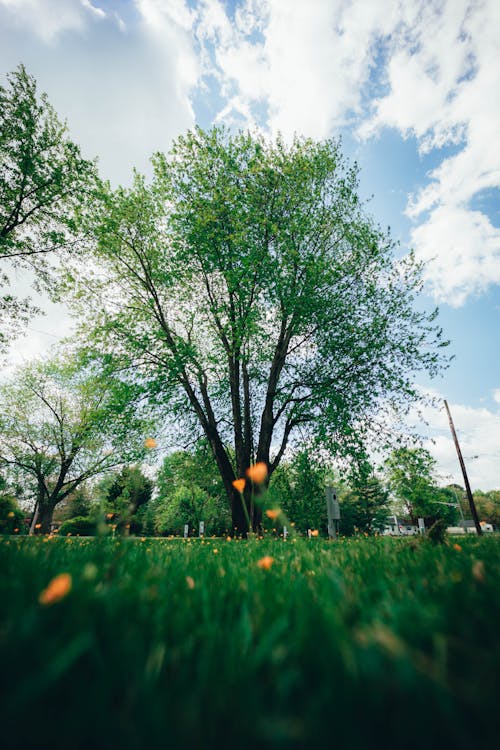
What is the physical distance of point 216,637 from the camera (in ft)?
2.97

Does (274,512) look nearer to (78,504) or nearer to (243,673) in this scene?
(243,673)

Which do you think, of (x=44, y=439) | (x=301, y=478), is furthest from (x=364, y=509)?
(x=44, y=439)

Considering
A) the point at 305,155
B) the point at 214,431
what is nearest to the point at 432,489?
the point at 214,431

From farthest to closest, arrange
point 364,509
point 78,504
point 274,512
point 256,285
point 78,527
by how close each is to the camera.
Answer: point 78,504 → point 364,509 → point 78,527 → point 256,285 → point 274,512

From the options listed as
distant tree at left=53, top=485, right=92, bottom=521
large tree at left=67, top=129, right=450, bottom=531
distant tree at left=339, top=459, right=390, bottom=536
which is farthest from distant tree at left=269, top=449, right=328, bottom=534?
distant tree at left=53, top=485, right=92, bottom=521

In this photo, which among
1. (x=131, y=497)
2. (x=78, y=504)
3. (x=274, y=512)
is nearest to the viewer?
(x=274, y=512)

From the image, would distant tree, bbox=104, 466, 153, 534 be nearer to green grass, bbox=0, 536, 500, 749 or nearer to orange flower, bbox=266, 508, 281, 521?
green grass, bbox=0, 536, 500, 749

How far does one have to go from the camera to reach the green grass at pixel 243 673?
0.53m

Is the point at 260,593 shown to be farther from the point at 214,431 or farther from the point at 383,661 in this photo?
the point at 214,431

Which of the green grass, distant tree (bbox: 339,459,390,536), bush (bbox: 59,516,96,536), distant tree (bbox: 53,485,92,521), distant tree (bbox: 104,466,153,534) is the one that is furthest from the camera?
distant tree (bbox: 53,485,92,521)

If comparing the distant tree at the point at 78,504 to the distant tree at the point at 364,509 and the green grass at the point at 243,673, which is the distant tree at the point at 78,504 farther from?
the green grass at the point at 243,673

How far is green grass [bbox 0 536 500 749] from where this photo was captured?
1.73 feet

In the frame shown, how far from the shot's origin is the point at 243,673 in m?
0.71

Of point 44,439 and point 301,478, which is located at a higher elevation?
point 44,439
